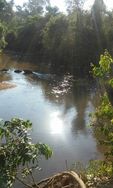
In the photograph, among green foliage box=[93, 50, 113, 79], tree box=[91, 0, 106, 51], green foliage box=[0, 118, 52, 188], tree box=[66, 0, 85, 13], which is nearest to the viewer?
green foliage box=[0, 118, 52, 188]

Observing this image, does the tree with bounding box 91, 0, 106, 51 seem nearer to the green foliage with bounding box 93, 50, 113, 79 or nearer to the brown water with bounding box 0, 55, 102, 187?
the brown water with bounding box 0, 55, 102, 187

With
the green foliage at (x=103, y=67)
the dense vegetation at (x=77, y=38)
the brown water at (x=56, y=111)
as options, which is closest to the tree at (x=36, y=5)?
the dense vegetation at (x=77, y=38)

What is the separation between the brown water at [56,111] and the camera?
49.3ft

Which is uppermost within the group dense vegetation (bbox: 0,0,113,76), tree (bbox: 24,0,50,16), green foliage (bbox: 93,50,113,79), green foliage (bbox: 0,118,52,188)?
tree (bbox: 24,0,50,16)

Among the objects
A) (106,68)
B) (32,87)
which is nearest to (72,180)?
(106,68)

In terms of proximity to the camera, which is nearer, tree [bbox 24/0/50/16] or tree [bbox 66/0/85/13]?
tree [bbox 66/0/85/13]

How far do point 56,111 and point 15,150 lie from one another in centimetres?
1639

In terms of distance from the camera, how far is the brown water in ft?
49.3

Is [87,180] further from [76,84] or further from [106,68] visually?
[76,84]

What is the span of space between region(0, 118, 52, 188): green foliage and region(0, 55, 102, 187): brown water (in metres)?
6.64

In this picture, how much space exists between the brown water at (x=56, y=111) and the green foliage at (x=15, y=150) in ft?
21.8

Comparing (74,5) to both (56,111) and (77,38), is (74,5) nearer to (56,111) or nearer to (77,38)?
(77,38)

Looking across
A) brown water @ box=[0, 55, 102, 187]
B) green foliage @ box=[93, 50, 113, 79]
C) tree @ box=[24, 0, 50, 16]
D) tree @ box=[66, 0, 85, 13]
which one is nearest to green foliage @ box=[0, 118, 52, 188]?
green foliage @ box=[93, 50, 113, 79]

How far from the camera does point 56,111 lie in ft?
73.2
